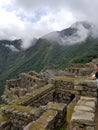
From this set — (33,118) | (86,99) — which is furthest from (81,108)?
(33,118)

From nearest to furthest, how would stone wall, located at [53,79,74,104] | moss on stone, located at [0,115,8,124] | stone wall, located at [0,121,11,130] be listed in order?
stone wall, located at [0,121,11,130]
moss on stone, located at [0,115,8,124]
stone wall, located at [53,79,74,104]

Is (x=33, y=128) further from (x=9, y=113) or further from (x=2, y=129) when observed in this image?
(x=9, y=113)

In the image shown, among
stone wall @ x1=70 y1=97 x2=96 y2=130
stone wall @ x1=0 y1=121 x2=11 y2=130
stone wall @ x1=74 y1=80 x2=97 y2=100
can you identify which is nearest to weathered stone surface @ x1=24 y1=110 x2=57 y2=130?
stone wall @ x1=74 y1=80 x2=97 y2=100

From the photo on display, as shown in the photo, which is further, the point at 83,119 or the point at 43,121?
the point at 43,121

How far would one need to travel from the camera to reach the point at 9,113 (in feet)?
40.8

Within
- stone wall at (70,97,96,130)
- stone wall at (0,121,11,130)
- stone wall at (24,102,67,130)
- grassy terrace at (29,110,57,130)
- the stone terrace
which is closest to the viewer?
stone wall at (70,97,96,130)

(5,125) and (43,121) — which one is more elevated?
(43,121)

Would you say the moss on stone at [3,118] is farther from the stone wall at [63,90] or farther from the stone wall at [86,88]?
the stone wall at [63,90]

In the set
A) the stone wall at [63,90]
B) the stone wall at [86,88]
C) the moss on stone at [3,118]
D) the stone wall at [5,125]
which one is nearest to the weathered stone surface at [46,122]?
the stone wall at [86,88]

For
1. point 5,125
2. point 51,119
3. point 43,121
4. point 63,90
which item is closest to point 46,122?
point 43,121

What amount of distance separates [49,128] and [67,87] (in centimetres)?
945

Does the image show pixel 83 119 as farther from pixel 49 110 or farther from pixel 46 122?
pixel 49 110

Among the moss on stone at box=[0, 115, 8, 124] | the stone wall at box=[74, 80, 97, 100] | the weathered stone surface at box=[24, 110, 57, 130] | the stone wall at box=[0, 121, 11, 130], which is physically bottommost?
the stone wall at box=[0, 121, 11, 130]

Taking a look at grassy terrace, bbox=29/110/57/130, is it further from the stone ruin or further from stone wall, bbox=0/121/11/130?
stone wall, bbox=0/121/11/130
